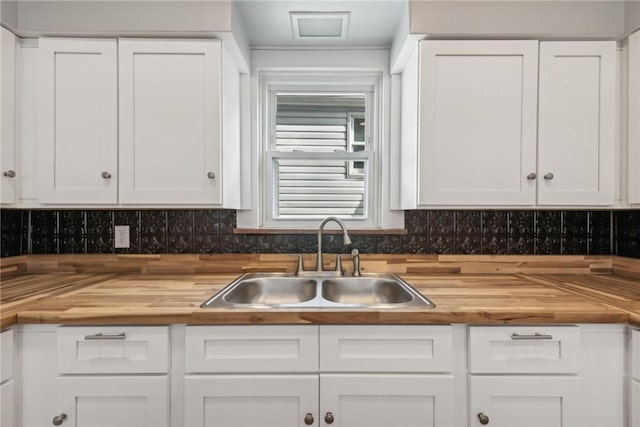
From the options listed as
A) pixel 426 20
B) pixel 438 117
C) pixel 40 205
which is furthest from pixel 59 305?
pixel 426 20

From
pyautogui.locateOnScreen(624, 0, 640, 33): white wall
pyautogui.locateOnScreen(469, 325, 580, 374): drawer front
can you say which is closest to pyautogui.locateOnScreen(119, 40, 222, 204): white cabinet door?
pyautogui.locateOnScreen(469, 325, 580, 374): drawer front

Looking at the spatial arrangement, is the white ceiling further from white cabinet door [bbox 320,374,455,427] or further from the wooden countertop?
white cabinet door [bbox 320,374,455,427]

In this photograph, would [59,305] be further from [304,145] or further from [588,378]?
[588,378]

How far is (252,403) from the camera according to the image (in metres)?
1.19

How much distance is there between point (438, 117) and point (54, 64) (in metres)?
1.72

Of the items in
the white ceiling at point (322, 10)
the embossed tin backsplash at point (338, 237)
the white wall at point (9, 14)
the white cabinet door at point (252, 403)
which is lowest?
the white cabinet door at point (252, 403)

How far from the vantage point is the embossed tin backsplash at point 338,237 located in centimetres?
188

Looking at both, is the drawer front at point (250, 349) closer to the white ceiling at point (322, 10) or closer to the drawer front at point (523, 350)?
the drawer front at point (523, 350)

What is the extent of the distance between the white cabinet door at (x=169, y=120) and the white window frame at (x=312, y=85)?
1.35 feet

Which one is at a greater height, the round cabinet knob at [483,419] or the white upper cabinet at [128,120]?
the white upper cabinet at [128,120]


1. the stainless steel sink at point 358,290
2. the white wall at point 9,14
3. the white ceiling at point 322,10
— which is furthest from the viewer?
the stainless steel sink at point 358,290

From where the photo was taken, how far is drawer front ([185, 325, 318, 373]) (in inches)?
46.9

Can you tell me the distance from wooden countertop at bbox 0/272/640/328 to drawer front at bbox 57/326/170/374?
0.14 ft

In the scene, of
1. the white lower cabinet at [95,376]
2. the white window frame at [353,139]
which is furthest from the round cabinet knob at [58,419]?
the white window frame at [353,139]
